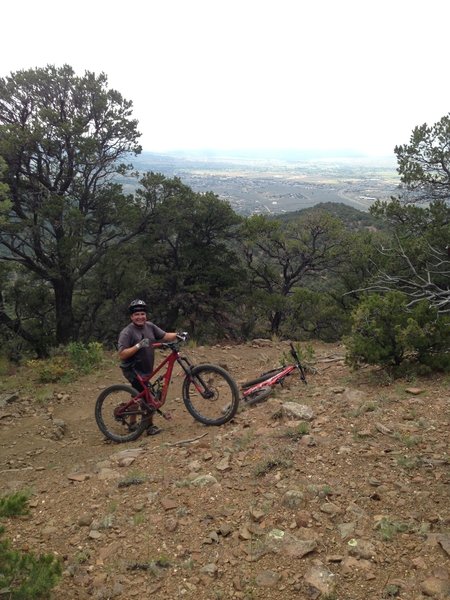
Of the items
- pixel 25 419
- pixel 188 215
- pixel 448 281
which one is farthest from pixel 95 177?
pixel 448 281

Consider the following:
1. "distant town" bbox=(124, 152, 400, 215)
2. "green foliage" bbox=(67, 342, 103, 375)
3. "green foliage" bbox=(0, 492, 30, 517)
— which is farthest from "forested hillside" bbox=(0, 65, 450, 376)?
"green foliage" bbox=(0, 492, 30, 517)

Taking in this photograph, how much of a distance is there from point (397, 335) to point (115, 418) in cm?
429

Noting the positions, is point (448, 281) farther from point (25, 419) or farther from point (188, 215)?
point (188, 215)

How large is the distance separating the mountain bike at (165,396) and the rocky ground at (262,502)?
212 mm

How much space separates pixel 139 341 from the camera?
5676mm

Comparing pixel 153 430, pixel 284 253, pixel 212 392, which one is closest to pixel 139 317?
pixel 212 392

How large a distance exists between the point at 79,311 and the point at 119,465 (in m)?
13.1

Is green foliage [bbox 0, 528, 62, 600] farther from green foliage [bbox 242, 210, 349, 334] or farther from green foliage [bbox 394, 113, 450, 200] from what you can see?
green foliage [bbox 242, 210, 349, 334]

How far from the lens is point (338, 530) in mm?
3133

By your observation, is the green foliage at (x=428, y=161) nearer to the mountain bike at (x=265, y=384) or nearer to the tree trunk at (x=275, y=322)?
the tree trunk at (x=275, y=322)

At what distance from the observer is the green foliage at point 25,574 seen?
243 cm

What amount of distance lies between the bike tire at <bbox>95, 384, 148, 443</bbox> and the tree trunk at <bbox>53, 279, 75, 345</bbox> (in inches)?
365

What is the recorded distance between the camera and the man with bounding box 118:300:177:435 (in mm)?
5648

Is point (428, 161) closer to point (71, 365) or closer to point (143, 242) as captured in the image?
point (143, 242)
